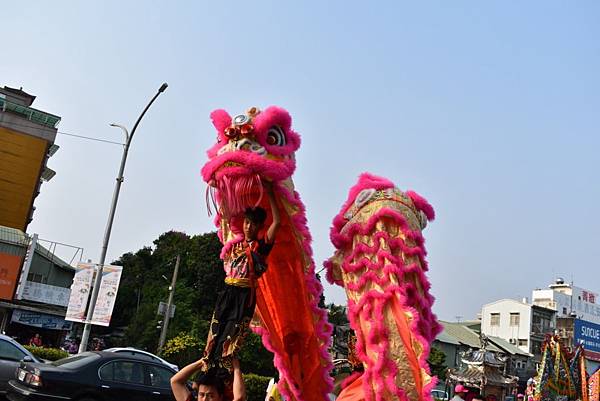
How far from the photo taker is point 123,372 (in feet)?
27.8

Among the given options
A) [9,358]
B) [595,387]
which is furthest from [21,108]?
[595,387]

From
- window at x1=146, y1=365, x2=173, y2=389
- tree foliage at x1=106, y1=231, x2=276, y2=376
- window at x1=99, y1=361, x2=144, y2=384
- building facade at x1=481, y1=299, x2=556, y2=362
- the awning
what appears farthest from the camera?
building facade at x1=481, y1=299, x2=556, y2=362

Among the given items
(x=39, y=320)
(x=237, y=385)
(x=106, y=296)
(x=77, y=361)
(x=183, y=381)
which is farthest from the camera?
(x=39, y=320)

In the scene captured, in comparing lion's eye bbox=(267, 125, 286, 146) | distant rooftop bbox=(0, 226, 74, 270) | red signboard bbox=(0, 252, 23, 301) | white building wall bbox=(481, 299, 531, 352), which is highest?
white building wall bbox=(481, 299, 531, 352)

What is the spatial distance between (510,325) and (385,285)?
45.1 meters

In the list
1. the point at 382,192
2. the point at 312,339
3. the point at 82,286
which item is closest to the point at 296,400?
the point at 312,339

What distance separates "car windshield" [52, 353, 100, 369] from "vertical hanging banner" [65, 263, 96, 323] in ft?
8.88

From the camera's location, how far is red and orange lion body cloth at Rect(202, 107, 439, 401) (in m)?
3.46

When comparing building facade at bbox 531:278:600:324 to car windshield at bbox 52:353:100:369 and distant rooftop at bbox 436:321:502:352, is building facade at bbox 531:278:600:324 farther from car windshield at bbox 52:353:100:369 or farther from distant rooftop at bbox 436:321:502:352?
car windshield at bbox 52:353:100:369

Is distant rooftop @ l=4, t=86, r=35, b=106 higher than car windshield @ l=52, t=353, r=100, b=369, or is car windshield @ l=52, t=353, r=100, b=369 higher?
distant rooftop @ l=4, t=86, r=35, b=106

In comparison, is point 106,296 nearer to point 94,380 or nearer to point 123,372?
point 123,372

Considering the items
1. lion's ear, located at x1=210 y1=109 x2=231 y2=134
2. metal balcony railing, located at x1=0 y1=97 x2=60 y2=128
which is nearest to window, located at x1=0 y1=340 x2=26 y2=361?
Result: lion's ear, located at x1=210 y1=109 x2=231 y2=134

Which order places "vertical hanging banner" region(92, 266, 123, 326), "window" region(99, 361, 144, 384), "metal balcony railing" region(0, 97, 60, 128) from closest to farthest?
"window" region(99, 361, 144, 384) < "vertical hanging banner" region(92, 266, 123, 326) < "metal balcony railing" region(0, 97, 60, 128)

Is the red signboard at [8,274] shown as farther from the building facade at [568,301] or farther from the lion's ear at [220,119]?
the building facade at [568,301]
